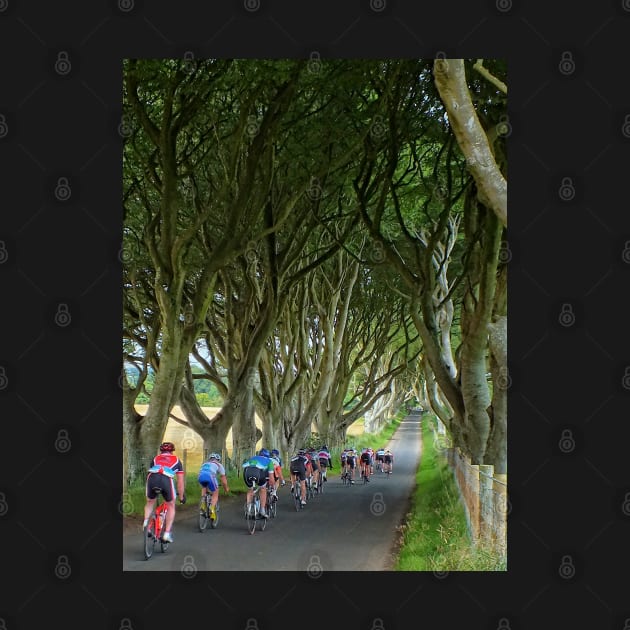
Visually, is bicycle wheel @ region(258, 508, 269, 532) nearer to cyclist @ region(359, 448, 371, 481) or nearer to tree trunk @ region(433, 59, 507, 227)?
tree trunk @ region(433, 59, 507, 227)

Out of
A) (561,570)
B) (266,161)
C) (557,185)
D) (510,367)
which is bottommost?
(561,570)

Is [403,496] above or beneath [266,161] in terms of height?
beneath

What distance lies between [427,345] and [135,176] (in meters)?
7.39

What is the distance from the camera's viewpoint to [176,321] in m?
14.4

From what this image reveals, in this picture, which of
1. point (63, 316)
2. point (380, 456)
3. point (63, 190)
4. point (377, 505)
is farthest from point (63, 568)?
point (380, 456)

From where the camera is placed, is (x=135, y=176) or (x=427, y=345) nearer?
(x=427, y=345)

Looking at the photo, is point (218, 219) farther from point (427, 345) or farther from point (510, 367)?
point (510, 367)

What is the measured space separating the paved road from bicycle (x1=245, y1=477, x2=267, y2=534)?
0.14 meters

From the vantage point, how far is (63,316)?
7.13m

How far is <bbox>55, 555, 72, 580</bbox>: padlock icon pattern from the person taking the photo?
7078 millimetres

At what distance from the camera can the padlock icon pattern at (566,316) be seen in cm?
730

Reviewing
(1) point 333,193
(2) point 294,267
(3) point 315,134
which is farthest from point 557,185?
(2) point 294,267

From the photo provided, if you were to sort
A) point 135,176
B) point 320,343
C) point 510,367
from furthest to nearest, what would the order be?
point 320,343 < point 135,176 < point 510,367

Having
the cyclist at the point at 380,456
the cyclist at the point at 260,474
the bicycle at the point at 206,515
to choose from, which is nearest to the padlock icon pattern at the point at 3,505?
the bicycle at the point at 206,515
